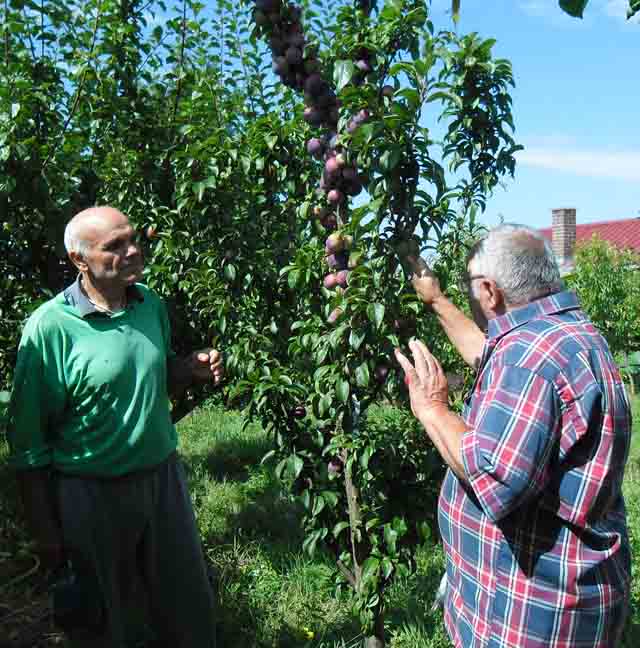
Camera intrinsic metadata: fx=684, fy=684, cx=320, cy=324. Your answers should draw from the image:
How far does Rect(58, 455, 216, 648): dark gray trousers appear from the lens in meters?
2.14

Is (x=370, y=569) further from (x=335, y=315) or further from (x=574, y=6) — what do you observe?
(x=574, y=6)

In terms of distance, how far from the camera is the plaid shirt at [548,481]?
148cm

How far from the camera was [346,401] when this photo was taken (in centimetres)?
226

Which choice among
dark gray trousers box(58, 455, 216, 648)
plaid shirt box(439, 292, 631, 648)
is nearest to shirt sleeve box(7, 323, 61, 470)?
dark gray trousers box(58, 455, 216, 648)

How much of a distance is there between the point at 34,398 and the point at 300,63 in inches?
54.0

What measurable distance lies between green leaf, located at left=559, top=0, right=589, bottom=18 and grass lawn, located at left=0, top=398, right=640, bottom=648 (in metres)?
2.62

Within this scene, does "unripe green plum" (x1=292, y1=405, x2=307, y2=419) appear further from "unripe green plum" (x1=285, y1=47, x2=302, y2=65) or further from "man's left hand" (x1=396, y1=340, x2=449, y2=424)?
"unripe green plum" (x1=285, y1=47, x2=302, y2=65)

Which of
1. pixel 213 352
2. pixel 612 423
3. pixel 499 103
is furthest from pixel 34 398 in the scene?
pixel 499 103

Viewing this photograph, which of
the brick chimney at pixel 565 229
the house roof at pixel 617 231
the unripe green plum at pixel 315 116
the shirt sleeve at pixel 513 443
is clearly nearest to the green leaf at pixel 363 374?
the shirt sleeve at pixel 513 443

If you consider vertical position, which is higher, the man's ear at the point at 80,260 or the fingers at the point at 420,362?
the man's ear at the point at 80,260

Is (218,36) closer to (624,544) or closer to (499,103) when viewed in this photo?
(499,103)

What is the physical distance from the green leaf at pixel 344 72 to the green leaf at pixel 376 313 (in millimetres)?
672

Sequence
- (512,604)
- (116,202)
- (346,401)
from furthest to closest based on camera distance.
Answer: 1. (116,202)
2. (346,401)
3. (512,604)

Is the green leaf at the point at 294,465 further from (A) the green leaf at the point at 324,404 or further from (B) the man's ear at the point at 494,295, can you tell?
(B) the man's ear at the point at 494,295
